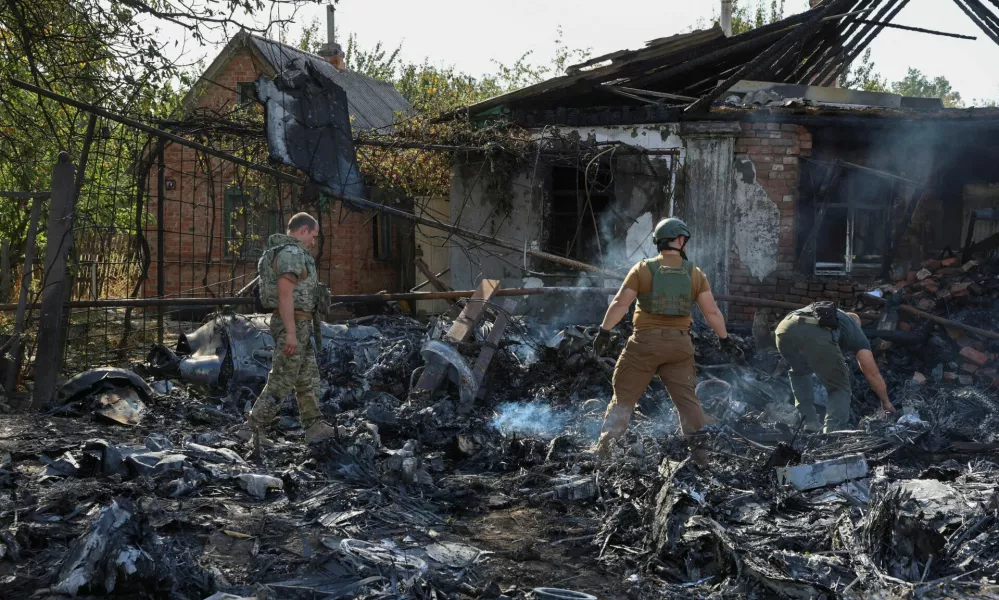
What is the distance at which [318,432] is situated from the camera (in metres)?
6.18

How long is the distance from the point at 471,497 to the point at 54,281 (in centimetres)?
456

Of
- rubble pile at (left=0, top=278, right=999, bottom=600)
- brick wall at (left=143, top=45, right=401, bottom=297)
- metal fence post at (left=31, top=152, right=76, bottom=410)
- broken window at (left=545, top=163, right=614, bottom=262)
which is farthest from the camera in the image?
brick wall at (left=143, top=45, right=401, bottom=297)

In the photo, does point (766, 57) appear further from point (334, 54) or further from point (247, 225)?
point (334, 54)

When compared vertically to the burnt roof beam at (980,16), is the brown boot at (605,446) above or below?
below

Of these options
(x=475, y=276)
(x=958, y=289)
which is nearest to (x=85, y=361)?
(x=475, y=276)

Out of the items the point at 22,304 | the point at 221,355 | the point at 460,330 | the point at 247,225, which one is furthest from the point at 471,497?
the point at 247,225

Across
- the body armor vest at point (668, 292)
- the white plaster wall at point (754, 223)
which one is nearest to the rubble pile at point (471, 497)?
the body armor vest at point (668, 292)

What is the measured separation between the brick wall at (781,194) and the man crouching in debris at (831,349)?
15.8ft

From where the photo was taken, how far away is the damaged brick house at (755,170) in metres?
11.7

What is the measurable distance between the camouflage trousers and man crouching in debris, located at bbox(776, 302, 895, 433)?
389cm

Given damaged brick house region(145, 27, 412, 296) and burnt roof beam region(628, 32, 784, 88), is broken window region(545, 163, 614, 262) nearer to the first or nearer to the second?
burnt roof beam region(628, 32, 784, 88)

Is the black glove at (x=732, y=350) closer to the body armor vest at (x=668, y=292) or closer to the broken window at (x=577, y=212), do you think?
the broken window at (x=577, y=212)

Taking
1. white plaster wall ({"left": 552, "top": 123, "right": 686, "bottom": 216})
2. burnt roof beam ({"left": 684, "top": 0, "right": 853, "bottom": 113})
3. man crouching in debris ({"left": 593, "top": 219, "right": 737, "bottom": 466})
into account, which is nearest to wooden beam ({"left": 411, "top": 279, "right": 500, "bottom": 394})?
man crouching in debris ({"left": 593, "top": 219, "right": 737, "bottom": 466})

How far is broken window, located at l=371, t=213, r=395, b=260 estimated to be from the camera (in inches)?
678
